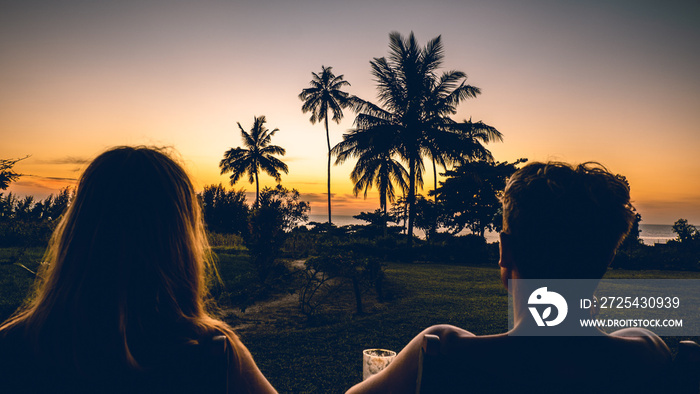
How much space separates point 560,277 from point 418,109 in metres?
19.7

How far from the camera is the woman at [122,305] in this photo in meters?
0.97

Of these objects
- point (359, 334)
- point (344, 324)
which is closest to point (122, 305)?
point (359, 334)

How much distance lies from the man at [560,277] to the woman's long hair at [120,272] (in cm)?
75

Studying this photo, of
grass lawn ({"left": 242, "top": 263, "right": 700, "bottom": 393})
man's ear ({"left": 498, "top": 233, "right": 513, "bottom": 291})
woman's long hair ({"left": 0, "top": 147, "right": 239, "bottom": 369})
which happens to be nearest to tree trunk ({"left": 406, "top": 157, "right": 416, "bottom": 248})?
grass lawn ({"left": 242, "top": 263, "right": 700, "bottom": 393})

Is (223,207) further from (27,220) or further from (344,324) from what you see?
(344,324)

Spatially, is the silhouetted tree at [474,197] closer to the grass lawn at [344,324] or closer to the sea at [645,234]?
the sea at [645,234]

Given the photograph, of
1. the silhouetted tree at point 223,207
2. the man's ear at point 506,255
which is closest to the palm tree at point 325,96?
the silhouetted tree at point 223,207

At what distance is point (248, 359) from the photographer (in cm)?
113

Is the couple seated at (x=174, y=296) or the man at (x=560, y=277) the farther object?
the man at (x=560, y=277)

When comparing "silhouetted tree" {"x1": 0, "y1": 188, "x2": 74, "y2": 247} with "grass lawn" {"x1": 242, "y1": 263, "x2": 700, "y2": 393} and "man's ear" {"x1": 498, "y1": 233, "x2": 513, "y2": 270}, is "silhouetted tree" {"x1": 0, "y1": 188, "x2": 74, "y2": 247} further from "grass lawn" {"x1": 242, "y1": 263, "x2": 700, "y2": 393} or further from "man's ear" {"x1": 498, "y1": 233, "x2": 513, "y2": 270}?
"man's ear" {"x1": 498, "y1": 233, "x2": 513, "y2": 270}

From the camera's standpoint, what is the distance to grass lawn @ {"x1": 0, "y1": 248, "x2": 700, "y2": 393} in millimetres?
4000

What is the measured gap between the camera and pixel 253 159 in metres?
39.1

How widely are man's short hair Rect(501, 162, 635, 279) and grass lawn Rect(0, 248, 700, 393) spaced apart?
2902 millimetres

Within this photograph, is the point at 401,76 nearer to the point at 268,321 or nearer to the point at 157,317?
the point at 268,321
